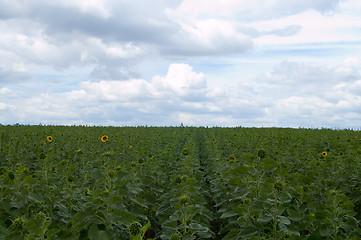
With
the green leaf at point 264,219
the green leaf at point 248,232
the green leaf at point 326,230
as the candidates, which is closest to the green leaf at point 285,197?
the green leaf at point 264,219

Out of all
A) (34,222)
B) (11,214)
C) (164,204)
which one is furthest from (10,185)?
(164,204)

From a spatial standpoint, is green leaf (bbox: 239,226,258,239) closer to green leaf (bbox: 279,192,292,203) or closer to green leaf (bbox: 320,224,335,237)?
green leaf (bbox: 279,192,292,203)

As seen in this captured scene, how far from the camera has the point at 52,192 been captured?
511 cm

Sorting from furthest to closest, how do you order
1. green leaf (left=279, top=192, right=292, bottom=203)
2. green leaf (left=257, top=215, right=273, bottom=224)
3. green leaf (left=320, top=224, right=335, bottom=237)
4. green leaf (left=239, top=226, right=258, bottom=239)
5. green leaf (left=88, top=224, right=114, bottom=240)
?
green leaf (left=320, top=224, right=335, bottom=237), green leaf (left=279, top=192, right=292, bottom=203), green leaf (left=257, top=215, right=273, bottom=224), green leaf (left=239, top=226, right=258, bottom=239), green leaf (left=88, top=224, right=114, bottom=240)

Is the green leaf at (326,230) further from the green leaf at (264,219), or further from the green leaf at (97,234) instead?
the green leaf at (97,234)

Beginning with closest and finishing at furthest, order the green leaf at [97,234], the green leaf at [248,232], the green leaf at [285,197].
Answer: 1. the green leaf at [97,234]
2. the green leaf at [248,232]
3. the green leaf at [285,197]

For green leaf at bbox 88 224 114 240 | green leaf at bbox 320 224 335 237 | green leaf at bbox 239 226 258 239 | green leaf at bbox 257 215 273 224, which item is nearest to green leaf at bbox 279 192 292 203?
green leaf at bbox 257 215 273 224

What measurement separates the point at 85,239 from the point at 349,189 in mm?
5998

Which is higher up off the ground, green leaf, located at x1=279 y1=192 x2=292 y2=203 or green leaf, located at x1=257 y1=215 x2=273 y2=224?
green leaf, located at x1=279 y1=192 x2=292 y2=203

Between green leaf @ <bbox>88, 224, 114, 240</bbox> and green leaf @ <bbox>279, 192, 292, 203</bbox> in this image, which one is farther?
green leaf @ <bbox>279, 192, 292, 203</bbox>

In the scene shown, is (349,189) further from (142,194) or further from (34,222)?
(34,222)

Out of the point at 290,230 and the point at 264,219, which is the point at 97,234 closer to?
the point at 264,219

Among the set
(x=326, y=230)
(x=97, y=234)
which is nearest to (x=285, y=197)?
(x=326, y=230)

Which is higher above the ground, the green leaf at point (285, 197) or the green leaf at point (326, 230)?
the green leaf at point (285, 197)
